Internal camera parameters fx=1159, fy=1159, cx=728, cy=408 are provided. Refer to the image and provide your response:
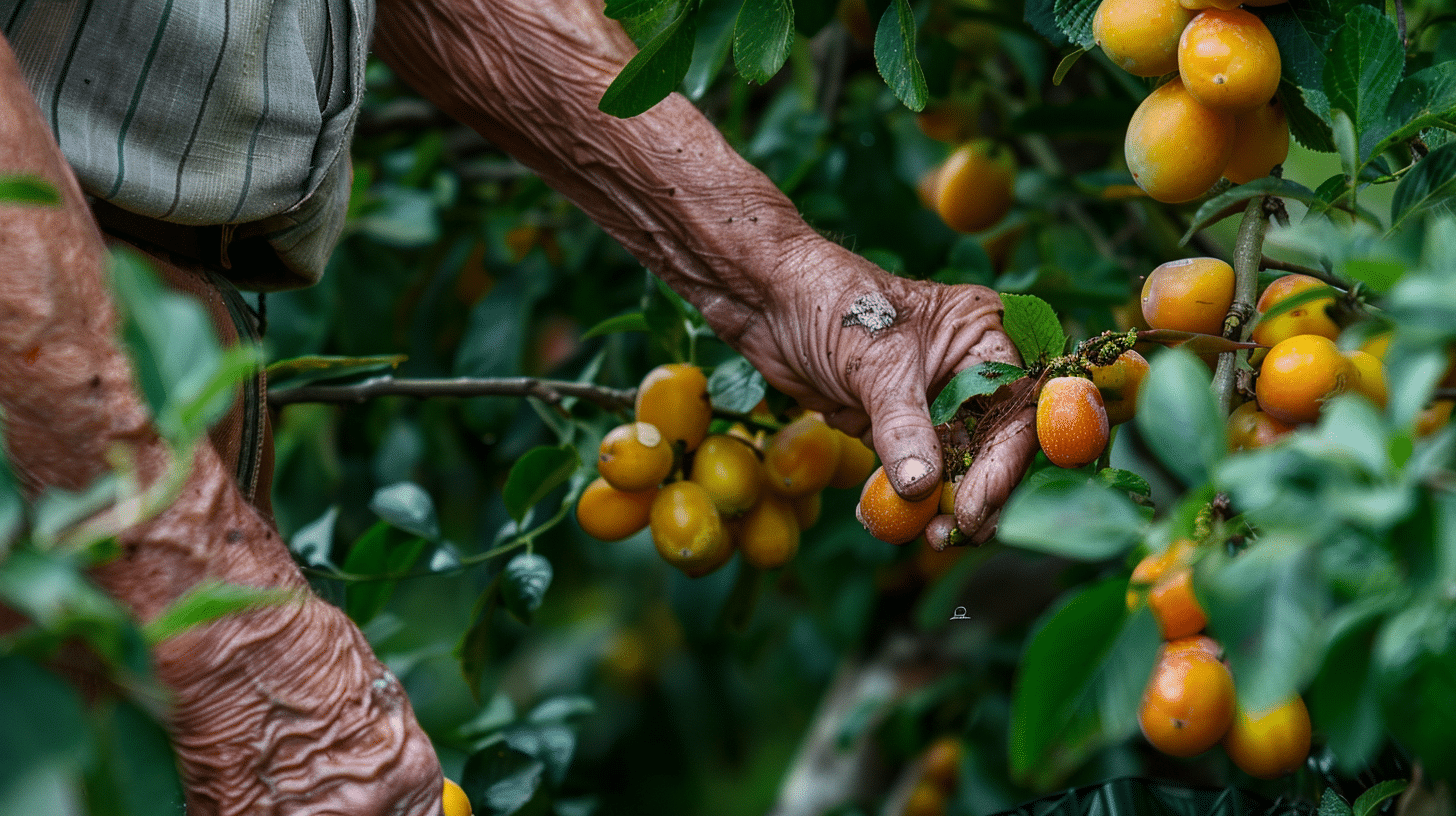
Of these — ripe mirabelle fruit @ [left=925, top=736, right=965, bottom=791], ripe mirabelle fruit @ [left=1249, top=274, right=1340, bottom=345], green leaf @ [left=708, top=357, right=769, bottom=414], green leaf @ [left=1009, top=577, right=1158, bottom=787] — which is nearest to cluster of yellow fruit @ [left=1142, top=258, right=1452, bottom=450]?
ripe mirabelle fruit @ [left=1249, top=274, right=1340, bottom=345]

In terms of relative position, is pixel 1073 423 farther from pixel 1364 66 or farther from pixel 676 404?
pixel 676 404

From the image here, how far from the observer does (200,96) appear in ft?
2.26

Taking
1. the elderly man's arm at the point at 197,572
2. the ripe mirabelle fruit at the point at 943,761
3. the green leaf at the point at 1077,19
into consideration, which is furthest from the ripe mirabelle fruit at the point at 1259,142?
the ripe mirabelle fruit at the point at 943,761

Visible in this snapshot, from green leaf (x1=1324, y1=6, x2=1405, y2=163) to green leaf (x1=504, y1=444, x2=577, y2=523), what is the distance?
632 mm

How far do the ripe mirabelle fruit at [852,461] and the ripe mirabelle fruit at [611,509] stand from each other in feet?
0.50

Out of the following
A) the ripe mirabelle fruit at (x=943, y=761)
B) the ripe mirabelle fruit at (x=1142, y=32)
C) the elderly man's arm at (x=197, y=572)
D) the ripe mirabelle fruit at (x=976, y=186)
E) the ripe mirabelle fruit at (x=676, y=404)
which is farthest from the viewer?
the ripe mirabelle fruit at (x=943, y=761)

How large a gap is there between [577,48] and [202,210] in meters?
0.34

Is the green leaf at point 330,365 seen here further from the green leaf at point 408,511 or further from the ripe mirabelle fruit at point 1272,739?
the ripe mirabelle fruit at point 1272,739

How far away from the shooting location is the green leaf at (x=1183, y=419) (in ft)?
1.19

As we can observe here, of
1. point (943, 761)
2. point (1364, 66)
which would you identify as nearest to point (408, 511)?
point (1364, 66)

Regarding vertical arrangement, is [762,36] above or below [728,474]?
above

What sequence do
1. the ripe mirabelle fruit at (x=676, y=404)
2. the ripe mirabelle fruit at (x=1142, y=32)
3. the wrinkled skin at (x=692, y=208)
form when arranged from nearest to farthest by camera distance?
1. the ripe mirabelle fruit at (x=1142, y=32)
2. the wrinkled skin at (x=692, y=208)
3. the ripe mirabelle fruit at (x=676, y=404)

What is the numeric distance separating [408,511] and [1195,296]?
0.67 metres

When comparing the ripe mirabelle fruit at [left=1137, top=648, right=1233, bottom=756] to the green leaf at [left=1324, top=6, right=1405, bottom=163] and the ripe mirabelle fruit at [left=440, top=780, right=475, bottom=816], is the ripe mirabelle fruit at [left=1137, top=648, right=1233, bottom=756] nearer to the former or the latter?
the green leaf at [left=1324, top=6, right=1405, bottom=163]
